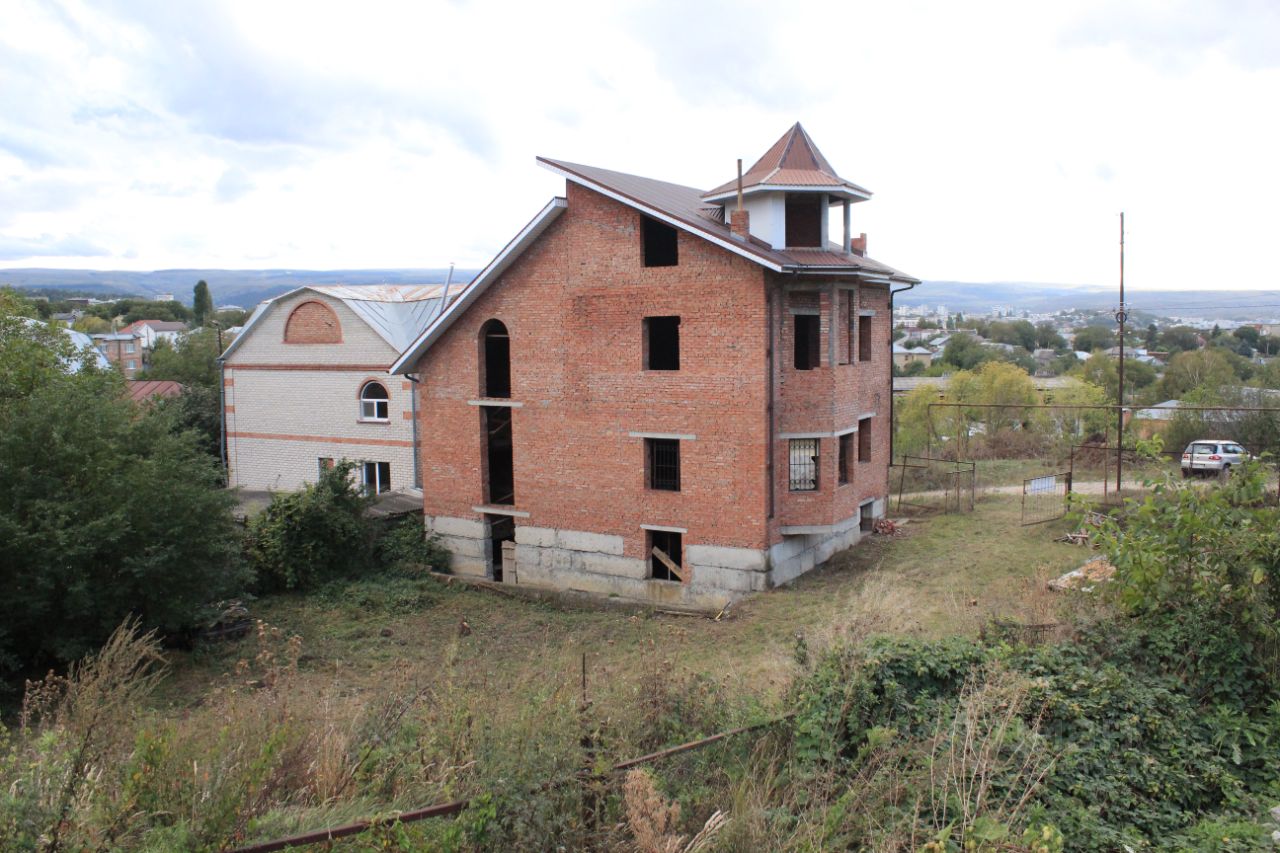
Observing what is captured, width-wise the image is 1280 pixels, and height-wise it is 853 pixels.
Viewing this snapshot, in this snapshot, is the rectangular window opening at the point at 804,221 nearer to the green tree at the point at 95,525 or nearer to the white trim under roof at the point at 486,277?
the white trim under roof at the point at 486,277

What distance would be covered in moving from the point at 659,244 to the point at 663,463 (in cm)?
508

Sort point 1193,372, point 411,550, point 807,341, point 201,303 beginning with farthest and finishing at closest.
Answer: point 201,303
point 1193,372
point 411,550
point 807,341

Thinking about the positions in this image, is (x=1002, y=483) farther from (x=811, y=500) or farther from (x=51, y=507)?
(x=51, y=507)

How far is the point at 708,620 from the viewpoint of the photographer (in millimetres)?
18312

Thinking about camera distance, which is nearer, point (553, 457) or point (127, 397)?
point (127, 397)

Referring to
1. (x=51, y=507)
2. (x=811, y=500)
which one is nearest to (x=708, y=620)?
(x=811, y=500)

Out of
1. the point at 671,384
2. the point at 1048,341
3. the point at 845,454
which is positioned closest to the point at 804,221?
the point at 671,384

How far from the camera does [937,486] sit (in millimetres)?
34750

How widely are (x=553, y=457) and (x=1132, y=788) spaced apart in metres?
15.7

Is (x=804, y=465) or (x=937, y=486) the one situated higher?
(x=804, y=465)

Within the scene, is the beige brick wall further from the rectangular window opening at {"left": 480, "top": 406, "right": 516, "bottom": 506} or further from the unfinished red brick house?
the unfinished red brick house

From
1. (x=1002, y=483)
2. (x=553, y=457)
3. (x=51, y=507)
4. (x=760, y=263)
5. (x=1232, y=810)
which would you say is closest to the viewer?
(x=1232, y=810)

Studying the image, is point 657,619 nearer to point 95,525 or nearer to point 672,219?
point 672,219

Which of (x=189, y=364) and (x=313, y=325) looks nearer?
(x=313, y=325)
